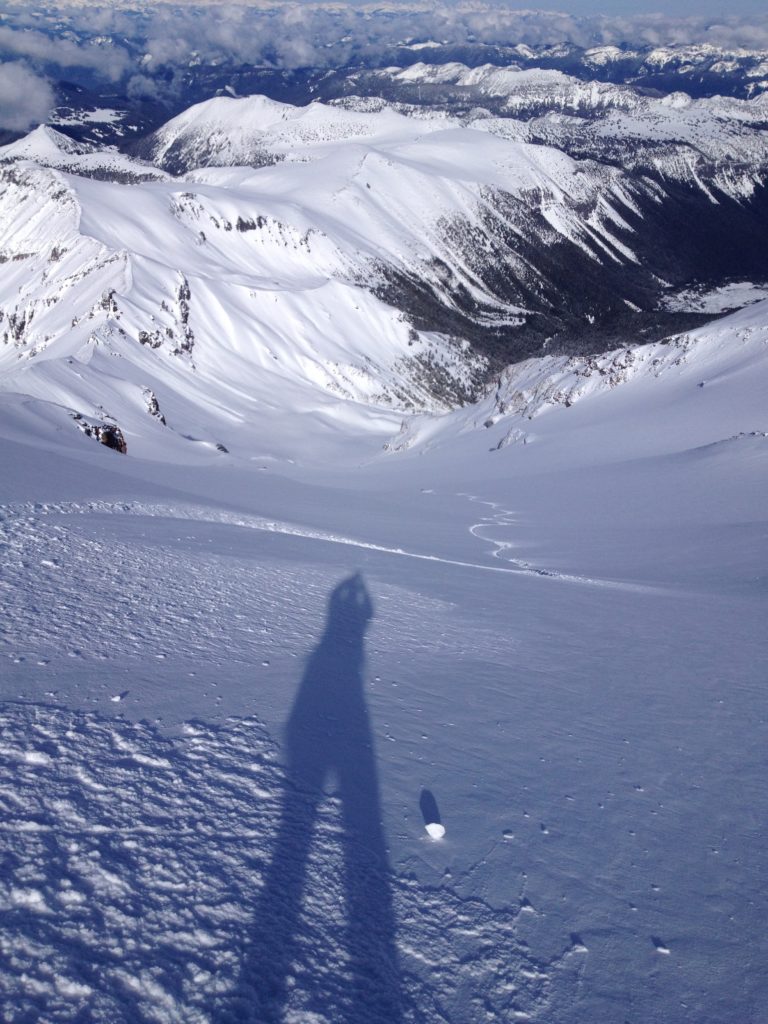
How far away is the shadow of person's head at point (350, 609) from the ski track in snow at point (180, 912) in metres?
2.91

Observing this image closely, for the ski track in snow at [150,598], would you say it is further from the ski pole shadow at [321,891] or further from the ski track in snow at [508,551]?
the ski track in snow at [508,551]

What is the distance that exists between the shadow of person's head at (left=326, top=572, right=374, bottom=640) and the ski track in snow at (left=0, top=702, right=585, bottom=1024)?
2912 millimetres

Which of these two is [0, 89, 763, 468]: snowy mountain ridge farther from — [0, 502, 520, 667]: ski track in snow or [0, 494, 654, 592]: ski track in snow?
[0, 502, 520, 667]: ski track in snow

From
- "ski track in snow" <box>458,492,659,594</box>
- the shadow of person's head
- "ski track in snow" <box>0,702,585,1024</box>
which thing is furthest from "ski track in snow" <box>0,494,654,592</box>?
"ski track in snow" <box>0,702,585,1024</box>

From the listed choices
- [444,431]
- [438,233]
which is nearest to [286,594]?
[444,431]

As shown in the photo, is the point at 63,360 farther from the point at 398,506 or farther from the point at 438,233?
the point at 438,233

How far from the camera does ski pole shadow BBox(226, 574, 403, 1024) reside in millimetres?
2949

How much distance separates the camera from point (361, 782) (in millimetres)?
4441

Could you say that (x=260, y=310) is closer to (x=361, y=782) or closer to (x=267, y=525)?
(x=267, y=525)

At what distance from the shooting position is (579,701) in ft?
19.4

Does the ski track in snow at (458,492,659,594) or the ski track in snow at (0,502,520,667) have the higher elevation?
the ski track in snow at (458,492,659,594)

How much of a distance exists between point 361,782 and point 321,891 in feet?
3.15

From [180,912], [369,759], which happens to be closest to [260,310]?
[369,759]

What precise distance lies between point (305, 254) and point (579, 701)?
507 ft
